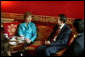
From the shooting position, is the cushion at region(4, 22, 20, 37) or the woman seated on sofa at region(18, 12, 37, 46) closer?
the woman seated on sofa at region(18, 12, 37, 46)

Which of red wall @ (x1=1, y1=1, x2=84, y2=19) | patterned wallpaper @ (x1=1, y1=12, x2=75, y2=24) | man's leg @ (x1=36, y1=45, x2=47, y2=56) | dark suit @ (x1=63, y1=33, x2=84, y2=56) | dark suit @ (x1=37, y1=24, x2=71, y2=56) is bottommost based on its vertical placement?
man's leg @ (x1=36, y1=45, x2=47, y2=56)

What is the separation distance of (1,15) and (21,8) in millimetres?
666

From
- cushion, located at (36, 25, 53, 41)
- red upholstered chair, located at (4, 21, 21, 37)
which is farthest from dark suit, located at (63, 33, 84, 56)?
red upholstered chair, located at (4, 21, 21, 37)

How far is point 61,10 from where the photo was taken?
419 centimetres

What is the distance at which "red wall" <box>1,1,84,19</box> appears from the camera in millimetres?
4030

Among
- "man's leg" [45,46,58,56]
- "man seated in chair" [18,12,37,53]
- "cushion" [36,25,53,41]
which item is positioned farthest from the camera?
"cushion" [36,25,53,41]

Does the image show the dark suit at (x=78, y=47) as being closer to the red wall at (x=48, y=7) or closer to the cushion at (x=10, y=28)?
the red wall at (x=48, y=7)

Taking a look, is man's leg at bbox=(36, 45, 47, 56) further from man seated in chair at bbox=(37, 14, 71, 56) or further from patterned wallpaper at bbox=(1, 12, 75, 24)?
patterned wallpaper at bbox=(1, 12, 75, 24)

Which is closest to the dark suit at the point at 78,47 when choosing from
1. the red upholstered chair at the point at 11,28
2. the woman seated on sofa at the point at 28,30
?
the woman seated on sofa at the point at 28,30

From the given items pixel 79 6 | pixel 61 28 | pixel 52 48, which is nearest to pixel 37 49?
pixel 52 48

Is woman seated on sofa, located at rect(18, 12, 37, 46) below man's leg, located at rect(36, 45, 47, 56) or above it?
above

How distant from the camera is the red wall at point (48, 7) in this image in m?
4.03

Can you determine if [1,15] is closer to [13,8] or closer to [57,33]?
[13,8]

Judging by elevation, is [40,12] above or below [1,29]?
above
